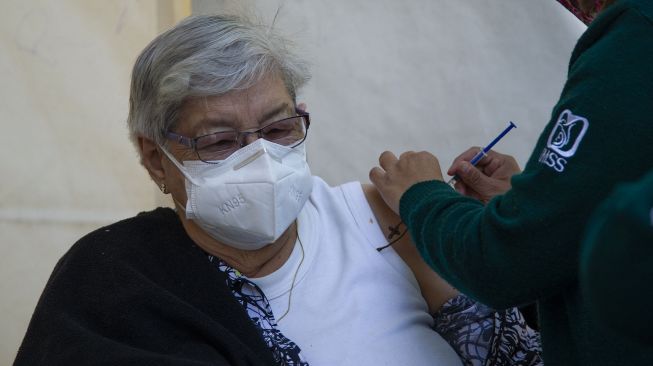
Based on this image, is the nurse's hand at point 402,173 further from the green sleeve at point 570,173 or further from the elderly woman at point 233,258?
the green sleeve at point 570,173

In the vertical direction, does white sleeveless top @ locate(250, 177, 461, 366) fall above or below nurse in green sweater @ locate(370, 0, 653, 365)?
below

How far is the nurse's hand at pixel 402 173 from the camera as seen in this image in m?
1.68

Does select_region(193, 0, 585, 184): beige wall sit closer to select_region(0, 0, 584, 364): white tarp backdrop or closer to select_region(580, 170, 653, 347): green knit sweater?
select_region(0, 0, 584, 364): white tarp backdrop

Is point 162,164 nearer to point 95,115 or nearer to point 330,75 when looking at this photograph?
point 95,115

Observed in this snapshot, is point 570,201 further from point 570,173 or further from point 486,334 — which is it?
point 486,334

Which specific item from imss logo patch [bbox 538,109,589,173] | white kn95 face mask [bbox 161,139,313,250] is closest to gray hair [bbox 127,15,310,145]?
white kn95 face mask [bbox 161,139,313,250]

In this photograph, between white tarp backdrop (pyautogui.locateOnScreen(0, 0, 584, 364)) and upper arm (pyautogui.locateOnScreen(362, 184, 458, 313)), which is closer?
upper arm (pyautogui.locateOnScreen(362, 184, 458, 313))

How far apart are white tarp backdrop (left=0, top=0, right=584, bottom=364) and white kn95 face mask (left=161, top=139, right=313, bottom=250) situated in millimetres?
664

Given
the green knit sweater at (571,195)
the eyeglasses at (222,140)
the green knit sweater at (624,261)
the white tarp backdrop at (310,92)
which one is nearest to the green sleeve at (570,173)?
the green knit sweater at (571,195)

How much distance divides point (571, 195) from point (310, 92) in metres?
1.73

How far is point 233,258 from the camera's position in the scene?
195cm

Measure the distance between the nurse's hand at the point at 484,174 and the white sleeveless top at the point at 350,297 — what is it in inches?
10.8

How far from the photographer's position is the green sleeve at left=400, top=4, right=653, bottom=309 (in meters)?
1.05

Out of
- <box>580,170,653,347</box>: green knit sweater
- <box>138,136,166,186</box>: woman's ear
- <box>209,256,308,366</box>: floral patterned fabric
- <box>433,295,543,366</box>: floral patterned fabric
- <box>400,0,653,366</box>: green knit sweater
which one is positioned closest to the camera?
<box>580,170,653,347</box>: green knit sweater
